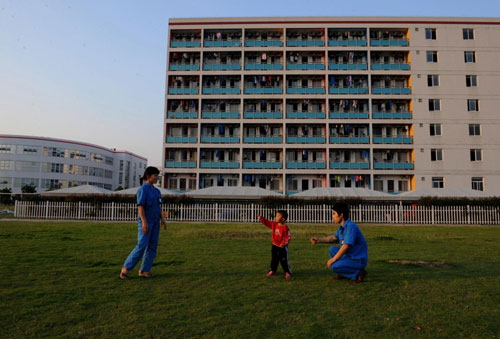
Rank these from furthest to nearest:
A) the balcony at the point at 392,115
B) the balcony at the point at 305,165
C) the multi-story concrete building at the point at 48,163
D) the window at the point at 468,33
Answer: the multi-story concrete building at the point at 48,163 → the window at the point at 468,33 → the balcony at the point at 392,115 → the balcony at the point at 305,165

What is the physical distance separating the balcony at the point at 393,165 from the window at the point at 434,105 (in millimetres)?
6741

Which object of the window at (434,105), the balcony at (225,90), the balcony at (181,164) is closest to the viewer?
the window at (434,105)

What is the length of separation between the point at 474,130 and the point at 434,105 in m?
5.02

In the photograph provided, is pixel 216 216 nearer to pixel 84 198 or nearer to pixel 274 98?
pixel 84 198

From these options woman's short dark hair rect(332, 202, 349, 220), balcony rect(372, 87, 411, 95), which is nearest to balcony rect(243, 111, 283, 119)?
balcony rect(372, 87, 411, 95)

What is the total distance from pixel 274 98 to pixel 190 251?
32.0m

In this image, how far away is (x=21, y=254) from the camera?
8.02m

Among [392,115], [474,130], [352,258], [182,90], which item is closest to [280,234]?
[352,258]

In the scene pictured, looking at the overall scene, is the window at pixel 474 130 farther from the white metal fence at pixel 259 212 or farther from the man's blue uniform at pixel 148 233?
the man's blue uniform at pixel 148 233

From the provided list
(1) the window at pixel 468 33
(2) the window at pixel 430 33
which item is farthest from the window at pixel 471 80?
(2) the window at pixel 430 33

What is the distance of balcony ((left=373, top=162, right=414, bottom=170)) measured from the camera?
122 ft

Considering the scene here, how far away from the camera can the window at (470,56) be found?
1503 inches

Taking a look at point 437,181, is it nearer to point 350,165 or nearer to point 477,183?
point 477,183

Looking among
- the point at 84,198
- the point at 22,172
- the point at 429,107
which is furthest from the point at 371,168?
the point at 22,172
